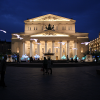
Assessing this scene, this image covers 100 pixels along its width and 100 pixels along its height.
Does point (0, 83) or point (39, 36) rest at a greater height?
point (39, 36)

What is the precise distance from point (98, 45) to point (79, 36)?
3144 centimetres

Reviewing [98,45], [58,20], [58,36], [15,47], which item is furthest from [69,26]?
[98,45]

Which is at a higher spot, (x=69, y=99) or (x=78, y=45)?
(x=78, y=45)

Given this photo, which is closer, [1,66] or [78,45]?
[1,66]

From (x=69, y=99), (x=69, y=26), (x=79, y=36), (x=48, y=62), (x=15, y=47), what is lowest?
(x=69, y=99)

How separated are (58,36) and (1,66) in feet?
183

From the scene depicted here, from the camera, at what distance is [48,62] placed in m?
15.8

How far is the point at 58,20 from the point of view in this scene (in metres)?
71.0

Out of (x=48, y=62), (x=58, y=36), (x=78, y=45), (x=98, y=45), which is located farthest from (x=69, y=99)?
(x=98, y=45)

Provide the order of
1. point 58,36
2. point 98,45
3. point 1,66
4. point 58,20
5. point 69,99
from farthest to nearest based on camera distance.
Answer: point 98,45 < point 58,20 < point 58,36 < point 1,66 < point 69,99

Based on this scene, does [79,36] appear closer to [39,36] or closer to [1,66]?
[39,36]

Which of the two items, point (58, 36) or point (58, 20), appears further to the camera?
A: point (58, 20)

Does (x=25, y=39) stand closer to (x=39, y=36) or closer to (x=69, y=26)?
(x=39, y=36)

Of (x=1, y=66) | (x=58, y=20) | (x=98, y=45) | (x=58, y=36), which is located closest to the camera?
(x=1, y=66)
